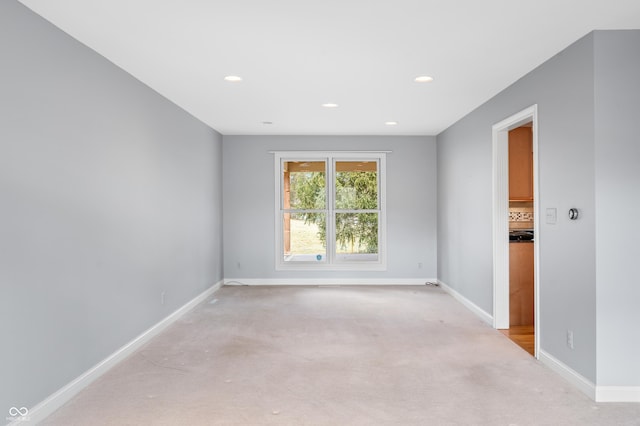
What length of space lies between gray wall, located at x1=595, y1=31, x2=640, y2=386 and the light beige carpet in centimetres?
34

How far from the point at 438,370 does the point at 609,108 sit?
2221 mm

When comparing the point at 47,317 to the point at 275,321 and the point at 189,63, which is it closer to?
the point at 189,63

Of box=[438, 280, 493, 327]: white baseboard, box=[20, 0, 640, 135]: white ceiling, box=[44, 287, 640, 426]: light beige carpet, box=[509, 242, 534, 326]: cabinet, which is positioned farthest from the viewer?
box=[438, 280, 493, 327]: white baseboard

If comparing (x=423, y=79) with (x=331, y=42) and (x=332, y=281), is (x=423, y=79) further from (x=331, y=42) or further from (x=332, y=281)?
(x=332, y=281)

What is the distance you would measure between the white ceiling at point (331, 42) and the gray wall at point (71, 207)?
249 mm

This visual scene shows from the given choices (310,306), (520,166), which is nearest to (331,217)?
(310,306)

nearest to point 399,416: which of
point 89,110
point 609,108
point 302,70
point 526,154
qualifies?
point 609,108

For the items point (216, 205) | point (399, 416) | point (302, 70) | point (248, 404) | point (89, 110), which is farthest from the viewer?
point (216, 205)

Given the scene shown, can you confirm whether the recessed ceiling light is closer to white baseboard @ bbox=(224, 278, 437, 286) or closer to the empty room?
the empty room

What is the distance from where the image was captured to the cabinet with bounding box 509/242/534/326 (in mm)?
4555

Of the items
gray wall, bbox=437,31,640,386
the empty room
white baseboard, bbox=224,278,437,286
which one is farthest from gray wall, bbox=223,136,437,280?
gray wall, bbox=437,31,640,386

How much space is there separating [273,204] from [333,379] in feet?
13.7

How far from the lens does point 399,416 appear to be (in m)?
2.62

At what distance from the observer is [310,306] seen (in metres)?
5.54
